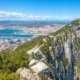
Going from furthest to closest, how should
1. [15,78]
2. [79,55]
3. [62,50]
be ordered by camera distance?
[79,55]
[62,50]
[15,78]

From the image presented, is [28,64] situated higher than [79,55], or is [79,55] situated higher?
[28,64]

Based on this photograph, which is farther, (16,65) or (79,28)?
(79,28)

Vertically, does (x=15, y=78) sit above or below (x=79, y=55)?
above

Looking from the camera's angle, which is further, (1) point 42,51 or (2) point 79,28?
(2) point 79,28

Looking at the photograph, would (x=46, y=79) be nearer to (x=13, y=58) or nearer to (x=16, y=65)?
(x=16, y=65)

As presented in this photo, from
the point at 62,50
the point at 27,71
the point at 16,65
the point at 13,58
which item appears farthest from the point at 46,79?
the point at 62,50

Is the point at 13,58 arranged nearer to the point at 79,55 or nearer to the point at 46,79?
the point at 46,79

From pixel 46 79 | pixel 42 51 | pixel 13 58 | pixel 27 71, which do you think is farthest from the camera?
pixel 42 51

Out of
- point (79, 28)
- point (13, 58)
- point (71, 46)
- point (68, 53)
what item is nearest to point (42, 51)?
point (13, 58)

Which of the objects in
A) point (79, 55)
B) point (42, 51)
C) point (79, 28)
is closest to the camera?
point (42, 51)
